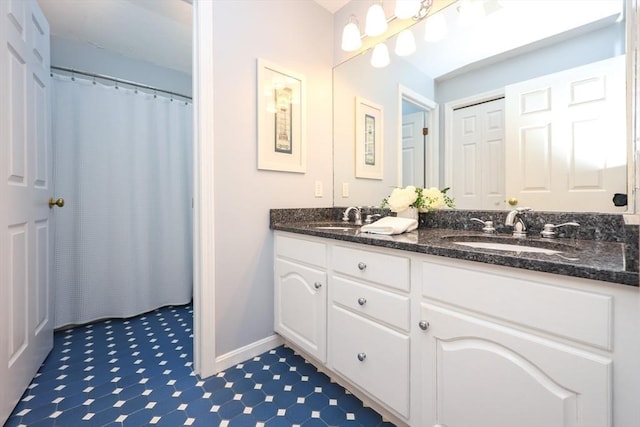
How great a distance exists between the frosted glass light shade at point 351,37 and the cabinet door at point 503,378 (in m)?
1.63

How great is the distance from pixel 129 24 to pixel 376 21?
68.2 inches

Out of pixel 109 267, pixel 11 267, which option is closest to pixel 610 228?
pixel 11 267

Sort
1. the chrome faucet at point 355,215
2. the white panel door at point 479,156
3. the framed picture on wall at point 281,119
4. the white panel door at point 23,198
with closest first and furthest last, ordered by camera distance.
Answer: the white panel door at point 23,198, the white panel door at point 479,156, the framed picture on wall at point 281,119, the chrome faucet at point 355,215

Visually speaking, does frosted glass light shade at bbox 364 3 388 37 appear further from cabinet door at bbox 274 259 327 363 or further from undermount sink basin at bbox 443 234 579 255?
cabinet door at bbox 274 259 327 363

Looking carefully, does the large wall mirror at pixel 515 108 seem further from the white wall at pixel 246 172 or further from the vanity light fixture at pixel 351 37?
the white wall at pixel 246 172

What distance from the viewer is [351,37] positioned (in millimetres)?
1792

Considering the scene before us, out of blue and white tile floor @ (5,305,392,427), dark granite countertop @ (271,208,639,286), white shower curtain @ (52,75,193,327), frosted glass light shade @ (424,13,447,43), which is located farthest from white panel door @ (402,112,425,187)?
white shower curtain @ (52,75,193,327)

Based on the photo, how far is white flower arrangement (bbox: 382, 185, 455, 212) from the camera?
1.42 metres

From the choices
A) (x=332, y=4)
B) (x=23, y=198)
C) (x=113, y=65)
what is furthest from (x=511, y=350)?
(x=113, y=65)

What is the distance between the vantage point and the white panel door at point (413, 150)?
1609mm

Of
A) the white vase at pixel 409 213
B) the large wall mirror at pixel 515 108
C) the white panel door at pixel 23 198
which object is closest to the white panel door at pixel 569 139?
the large wall mirror at pixel 515 108

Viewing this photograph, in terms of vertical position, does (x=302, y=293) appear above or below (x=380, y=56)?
below

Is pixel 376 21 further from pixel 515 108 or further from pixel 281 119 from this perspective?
pixel 515 108

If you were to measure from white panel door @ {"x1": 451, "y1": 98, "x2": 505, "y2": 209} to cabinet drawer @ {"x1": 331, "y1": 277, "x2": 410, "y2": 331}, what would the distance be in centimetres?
68
